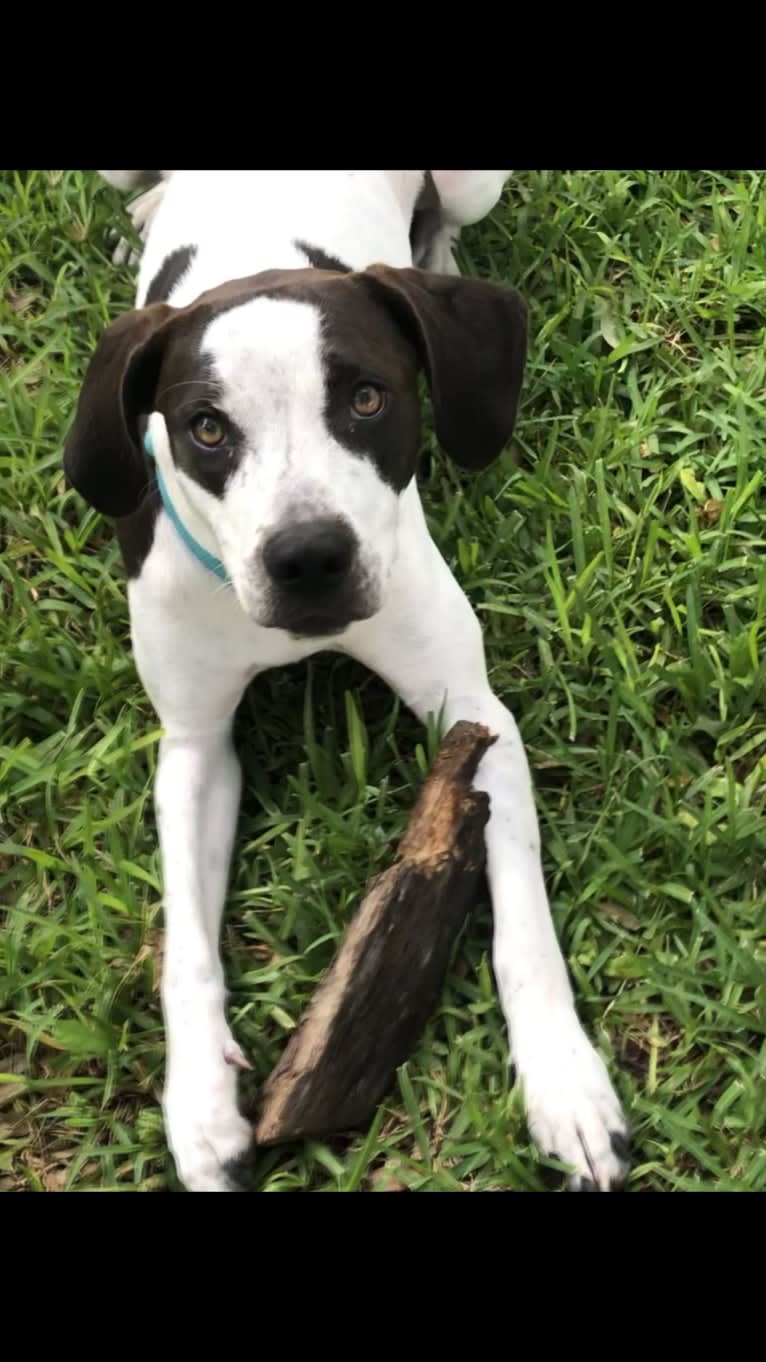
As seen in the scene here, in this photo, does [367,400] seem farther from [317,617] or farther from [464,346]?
[317,617]

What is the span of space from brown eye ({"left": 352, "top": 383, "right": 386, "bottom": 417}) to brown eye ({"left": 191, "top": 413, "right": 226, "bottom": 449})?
0.24 metres

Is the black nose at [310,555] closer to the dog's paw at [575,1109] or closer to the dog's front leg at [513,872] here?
the dog's front leg at [513,872]

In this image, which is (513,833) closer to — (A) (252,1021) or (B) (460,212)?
(A) (252,1021)

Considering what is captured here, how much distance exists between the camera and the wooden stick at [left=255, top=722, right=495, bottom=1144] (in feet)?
8.88

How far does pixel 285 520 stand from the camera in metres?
2.49

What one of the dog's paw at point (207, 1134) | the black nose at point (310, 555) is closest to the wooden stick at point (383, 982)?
the dog's paw at point (207, 1134)

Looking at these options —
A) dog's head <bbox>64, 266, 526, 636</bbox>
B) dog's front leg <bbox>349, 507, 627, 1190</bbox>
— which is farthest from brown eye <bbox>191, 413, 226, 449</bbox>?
dog's front leg <bbox>349, 507, 627, 1190</bbox>

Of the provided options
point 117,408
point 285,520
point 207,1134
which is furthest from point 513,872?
point 117,408

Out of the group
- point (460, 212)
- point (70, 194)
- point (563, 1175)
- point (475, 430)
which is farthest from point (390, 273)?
point (70, 194)

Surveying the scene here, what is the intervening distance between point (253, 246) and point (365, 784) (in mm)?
1212

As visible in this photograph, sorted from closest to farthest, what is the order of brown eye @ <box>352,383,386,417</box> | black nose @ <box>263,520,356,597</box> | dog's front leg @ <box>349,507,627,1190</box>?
black nose @ <box>263,520,356,597</box> → brown eye @ <box>352,383,386,417</box> → dog's front leg @ <box>349,507,627,1190</box>

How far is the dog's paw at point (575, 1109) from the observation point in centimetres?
267

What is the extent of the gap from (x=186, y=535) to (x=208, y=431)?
15.4 inches

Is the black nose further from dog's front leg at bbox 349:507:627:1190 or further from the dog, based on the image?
dog's front leg at bbox 349:507:627:1190
